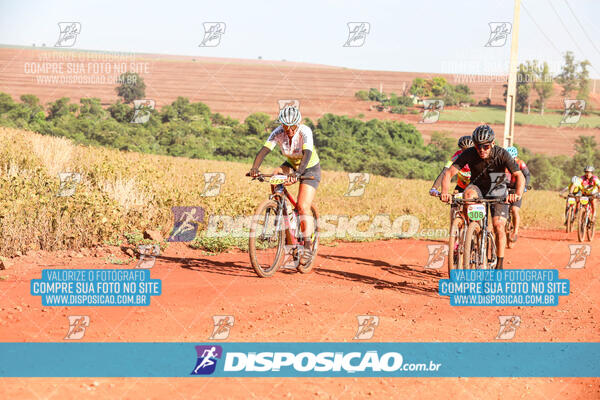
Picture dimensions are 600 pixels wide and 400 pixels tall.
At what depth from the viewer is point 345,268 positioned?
10188mm

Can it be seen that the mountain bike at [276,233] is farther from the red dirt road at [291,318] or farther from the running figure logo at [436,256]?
the running figure logo at [436,256]

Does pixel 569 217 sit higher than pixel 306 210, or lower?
lower

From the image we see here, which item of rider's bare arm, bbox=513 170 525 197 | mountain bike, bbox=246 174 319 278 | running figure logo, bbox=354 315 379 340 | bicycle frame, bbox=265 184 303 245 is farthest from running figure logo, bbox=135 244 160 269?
rider's bare arm, bbox=513 170 525 197

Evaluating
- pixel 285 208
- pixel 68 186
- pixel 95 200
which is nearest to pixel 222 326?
pixel 285 208

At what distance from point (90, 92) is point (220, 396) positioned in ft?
218

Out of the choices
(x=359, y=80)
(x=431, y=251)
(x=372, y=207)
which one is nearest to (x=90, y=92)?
(x=359, y=80)

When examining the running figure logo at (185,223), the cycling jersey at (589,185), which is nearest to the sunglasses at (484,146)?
the running figure logo at (185,223)

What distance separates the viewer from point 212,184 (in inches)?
Answer: 548

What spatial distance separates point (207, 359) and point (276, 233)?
11.4ft

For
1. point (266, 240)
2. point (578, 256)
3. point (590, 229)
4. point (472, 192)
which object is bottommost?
point (578, 256)

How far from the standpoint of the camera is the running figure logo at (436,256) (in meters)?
10.9

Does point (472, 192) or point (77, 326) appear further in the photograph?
point (472, 192)

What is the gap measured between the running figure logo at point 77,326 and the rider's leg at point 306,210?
3.45 metres

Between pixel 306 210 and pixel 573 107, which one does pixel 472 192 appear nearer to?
pixel 306 210
